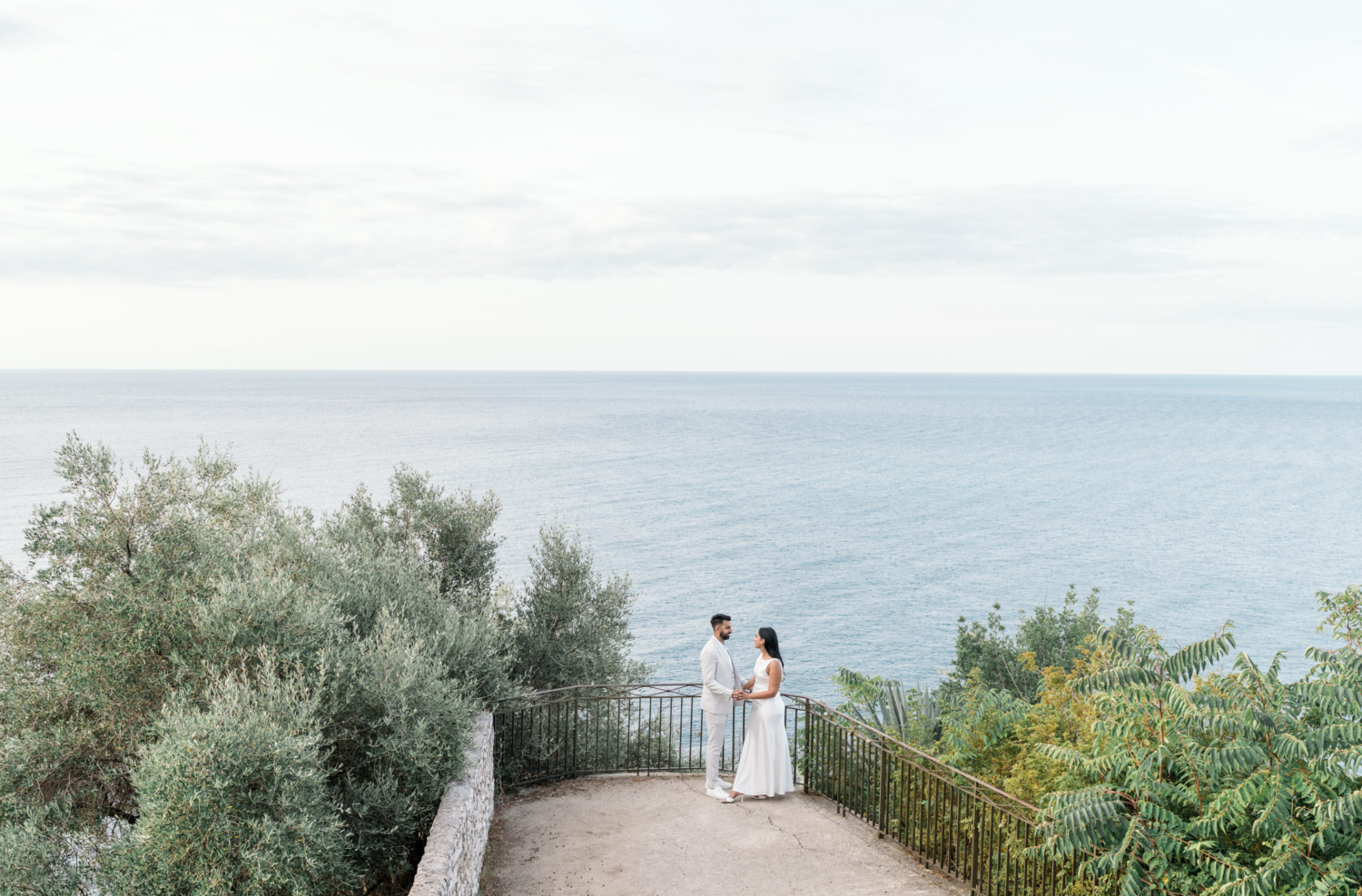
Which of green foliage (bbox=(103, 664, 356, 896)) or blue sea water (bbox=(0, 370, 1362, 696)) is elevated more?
green foliage (bbox=(103, 664, 356, 896))

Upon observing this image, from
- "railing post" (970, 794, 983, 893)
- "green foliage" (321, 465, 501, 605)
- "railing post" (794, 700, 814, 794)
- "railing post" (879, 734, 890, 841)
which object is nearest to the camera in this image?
"railing post" (970, 794, 983, 893)

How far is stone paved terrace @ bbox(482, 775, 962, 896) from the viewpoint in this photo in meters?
8.93

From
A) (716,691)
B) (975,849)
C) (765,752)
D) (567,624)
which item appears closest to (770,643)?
(716,691)

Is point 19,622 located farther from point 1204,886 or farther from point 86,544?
point 1204,886

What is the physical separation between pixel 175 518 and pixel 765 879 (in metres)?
7.93

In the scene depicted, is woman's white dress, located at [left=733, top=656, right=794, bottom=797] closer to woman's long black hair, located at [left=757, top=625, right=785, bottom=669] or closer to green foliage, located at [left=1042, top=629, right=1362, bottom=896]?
woman's long black hair, located at [left=757, top=625, right=785, bottom=669]

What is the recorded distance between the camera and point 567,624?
59.1 feet

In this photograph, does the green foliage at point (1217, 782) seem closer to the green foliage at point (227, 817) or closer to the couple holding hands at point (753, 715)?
the couple holding hands at point (753, 715)

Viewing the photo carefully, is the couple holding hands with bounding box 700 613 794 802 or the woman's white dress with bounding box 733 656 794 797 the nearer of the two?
the couple holding hands with bounding box 700 613 794 802

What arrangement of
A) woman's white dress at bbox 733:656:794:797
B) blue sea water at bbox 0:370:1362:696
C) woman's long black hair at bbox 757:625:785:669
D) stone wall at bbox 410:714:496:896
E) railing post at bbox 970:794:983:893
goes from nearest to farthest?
stone wall at bbox 410:714:496:896 < railing post at bbox 970:794:983:893 < woman's long black hair at bbox 757:625:785:669 < woman's white dress at bbox 733:656:794:797 < blue sea water at bbox 0:370:1362:696

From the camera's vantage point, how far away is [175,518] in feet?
35.3

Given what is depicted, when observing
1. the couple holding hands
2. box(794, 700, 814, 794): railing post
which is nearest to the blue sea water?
box(794, 700, 814, 794): railing post

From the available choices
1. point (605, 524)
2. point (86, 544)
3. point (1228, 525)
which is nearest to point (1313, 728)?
point (86, 544)

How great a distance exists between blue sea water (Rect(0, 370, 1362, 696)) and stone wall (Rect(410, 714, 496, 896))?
100 ft
